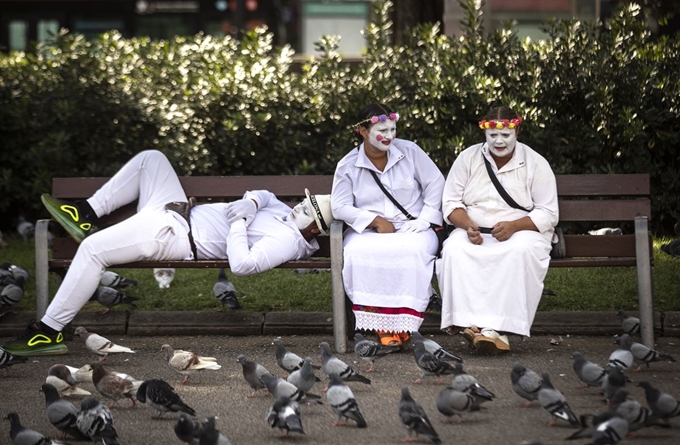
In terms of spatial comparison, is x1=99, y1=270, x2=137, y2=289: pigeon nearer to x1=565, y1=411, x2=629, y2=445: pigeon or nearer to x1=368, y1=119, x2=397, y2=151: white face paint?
x1=368, y1=119, x2=397, y2=151: white face paint

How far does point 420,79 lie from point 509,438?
5.86 m

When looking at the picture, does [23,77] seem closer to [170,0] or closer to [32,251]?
[32,251]

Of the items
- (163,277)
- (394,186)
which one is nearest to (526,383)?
(394,186)

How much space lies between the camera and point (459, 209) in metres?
7.69

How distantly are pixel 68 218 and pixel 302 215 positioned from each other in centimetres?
158

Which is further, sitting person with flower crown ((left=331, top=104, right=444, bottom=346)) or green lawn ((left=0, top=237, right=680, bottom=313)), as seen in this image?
green lawn ((left=0, top=237, right=680, bottom=313))

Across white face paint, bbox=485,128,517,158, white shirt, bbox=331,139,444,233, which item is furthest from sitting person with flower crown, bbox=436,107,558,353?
white shirt, bbox=331,139,444,233

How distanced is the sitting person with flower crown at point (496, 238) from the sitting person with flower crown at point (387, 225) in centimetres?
16

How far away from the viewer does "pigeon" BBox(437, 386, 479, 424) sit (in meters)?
5.57

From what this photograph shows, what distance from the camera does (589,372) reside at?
20.1ft

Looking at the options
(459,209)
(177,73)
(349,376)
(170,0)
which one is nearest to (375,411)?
(349,376)

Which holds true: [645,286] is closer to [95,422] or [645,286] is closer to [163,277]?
[95,422]

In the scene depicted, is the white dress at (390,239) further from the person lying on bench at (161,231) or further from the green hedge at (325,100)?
the green hedge at (325,100)

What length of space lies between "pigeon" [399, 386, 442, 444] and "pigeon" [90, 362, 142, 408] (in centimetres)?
147
